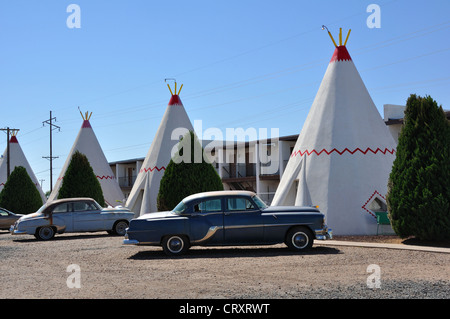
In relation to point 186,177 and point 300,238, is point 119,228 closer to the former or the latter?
point 186,177

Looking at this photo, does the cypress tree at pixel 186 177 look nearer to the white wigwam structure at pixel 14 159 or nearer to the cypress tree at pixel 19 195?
the cypress tree at pixel 19 195

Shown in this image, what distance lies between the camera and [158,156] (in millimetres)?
23188

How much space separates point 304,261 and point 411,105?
17.6 feet

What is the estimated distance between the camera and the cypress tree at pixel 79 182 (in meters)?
22.2

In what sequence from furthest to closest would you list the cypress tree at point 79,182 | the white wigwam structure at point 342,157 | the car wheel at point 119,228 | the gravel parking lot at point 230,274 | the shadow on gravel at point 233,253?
1. the cypress tree at point 79,182
2. the car wheel at point 119,228
3. the white wigwam structure at point 342,157
4. the shadow on gravel at point 233,253
5. the gravel parking lot at point 230,274

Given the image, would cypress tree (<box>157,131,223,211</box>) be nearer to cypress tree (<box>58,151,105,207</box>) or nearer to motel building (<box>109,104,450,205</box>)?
cypress tree (<box>58,151,105,207</box>)

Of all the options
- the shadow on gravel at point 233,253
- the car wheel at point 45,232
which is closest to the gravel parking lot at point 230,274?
the shadow on gravel at point 233,253

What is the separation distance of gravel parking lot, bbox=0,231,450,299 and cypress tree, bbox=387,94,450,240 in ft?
4.89

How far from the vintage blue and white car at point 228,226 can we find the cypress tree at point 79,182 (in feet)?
40.7

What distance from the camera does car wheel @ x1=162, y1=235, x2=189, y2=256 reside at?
10469 millimetres

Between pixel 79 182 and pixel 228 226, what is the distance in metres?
13.5

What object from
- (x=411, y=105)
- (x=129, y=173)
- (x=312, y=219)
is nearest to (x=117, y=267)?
(x=312, y=219)
